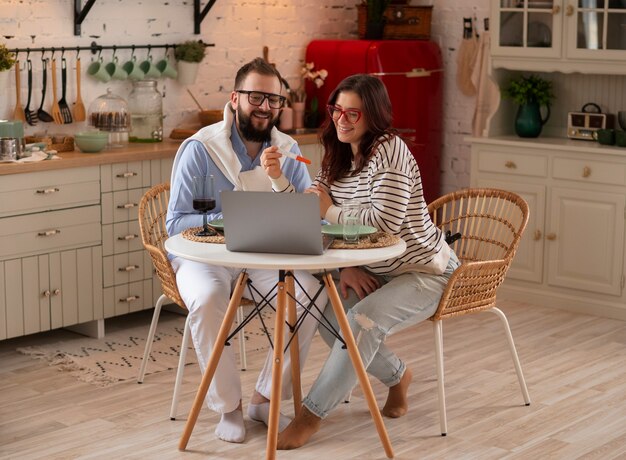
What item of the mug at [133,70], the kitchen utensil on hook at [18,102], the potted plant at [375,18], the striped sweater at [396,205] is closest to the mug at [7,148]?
the kitchen utensil on hook at [18,102]

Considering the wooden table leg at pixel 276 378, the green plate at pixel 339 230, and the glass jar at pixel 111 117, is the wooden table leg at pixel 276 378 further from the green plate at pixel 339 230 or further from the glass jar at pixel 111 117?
the glass jar at pixel 111 117

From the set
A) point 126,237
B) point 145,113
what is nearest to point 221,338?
point 126,237

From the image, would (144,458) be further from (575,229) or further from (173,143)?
(575,229)

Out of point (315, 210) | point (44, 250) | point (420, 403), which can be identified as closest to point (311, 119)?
point (44, 250)

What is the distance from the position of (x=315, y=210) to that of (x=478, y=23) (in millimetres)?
3260

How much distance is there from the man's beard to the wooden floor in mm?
927

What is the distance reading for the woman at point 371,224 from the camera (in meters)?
3.35

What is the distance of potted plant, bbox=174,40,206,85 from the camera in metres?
5.29

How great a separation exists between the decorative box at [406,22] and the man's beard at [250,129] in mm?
2346

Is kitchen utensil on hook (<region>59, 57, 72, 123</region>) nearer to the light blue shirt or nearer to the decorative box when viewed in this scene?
the light blue shirt

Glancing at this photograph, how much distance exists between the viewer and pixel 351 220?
10.5 ft

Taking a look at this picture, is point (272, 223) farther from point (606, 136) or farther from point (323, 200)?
point (606, 136)

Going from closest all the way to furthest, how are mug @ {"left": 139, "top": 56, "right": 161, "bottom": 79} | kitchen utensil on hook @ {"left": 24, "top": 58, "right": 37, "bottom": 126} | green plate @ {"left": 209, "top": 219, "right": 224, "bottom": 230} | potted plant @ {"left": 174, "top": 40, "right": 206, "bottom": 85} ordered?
green plate @ {"left": 209, "top": 219, "right": 224, "bottom": 230} < kitchen utensil on hook @ {"left": 24, "top": 58, "right": 37, "bottom": 126} < mug @ {"left": 139, "top": 56, "right": 161, "bottom": 79} < potted plant @ {"left": 174, "top": 40, "right": 206, "bottom": 85}

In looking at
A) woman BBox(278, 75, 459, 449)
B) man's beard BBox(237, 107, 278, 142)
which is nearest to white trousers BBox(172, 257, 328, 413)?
woman BBox(278, 75, 459, 449)
